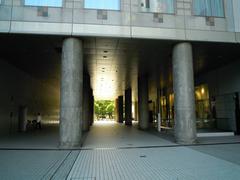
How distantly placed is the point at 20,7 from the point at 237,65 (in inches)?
647

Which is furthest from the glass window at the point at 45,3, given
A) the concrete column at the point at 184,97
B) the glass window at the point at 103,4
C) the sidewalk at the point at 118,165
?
the sidewalk at the point at 118,165

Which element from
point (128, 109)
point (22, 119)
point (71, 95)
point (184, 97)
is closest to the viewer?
point (71, 95)

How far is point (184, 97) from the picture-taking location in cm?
1273

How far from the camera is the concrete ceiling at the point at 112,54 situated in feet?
42.2

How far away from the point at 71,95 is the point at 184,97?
6.54 meters

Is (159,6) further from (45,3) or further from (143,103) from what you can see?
(143,103)

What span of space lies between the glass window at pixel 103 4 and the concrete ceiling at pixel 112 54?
5.95ft

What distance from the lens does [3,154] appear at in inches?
381

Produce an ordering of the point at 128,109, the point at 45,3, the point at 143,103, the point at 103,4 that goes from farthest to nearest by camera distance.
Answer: the point at 128,109 → the point at 143,103 → the point at 103,4 → the point at 45,3

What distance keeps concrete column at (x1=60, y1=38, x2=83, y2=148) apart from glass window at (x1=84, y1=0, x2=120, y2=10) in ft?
7.04

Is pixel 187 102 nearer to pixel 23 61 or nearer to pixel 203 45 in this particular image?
pixel 203 45

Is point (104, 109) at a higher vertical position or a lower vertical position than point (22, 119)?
higher

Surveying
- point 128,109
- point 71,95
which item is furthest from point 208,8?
point 128,109

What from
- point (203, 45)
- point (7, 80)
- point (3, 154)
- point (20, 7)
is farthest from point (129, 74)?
point (3, 154)
